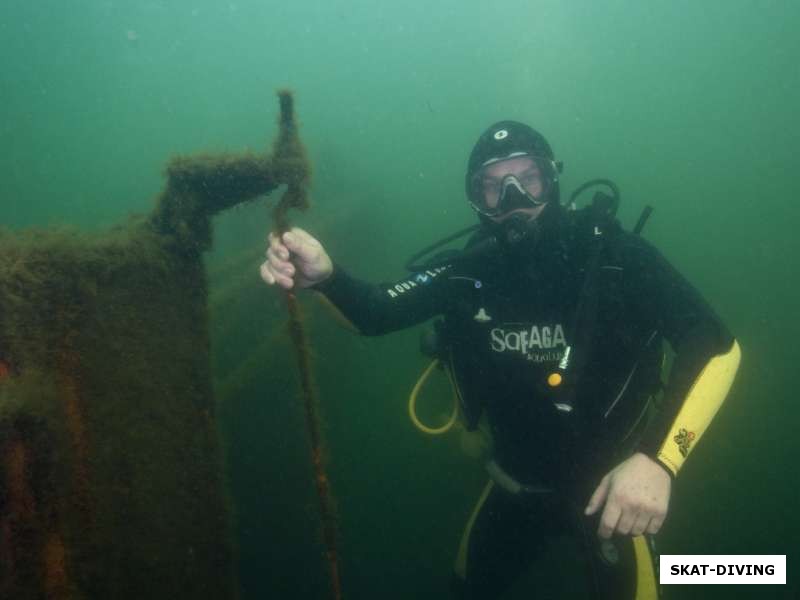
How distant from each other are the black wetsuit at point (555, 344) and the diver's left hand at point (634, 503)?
0.82m

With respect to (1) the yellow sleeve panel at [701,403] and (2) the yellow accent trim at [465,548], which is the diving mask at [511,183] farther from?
(2) the yellow accent trim at [465,548]

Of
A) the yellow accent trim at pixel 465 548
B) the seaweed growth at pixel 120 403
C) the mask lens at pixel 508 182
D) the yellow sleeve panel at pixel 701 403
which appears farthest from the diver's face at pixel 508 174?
the yellow accent trim at pixel 465 548

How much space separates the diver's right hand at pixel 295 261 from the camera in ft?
7.25

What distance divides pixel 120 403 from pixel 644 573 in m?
3.37

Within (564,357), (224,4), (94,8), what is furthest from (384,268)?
(224,4)

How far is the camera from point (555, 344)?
328 cm

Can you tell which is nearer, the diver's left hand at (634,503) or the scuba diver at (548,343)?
the diver's left hand at (634,503)

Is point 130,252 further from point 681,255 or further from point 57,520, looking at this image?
point 681,255

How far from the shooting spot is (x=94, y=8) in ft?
210

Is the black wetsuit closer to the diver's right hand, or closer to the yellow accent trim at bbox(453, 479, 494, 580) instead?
the diver's right hand

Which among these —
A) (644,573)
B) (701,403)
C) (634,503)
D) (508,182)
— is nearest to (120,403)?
(634,503)

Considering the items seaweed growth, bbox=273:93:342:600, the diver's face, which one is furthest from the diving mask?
seaweed growth, bbox=273:93:342:600

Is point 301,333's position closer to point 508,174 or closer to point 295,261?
point 295,261

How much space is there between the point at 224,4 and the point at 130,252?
11433 centimetres
